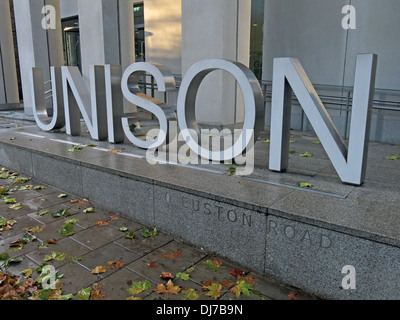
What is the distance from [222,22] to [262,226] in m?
5.34

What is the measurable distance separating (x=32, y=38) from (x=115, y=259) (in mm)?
10029

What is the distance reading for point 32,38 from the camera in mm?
11117

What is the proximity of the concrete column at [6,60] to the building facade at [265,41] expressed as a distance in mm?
5480

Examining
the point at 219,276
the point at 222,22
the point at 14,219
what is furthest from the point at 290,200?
the point at 222,22

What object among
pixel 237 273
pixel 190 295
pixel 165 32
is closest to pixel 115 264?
pixel 190 295

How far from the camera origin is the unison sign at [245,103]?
3641mm

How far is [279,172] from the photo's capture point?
4.38 m

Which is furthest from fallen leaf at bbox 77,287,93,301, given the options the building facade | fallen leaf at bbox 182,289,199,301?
the building facade

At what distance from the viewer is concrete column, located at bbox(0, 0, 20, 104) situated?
13.2 m

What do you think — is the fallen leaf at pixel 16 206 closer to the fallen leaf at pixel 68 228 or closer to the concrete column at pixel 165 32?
the fallen leaf at pixel 68 228

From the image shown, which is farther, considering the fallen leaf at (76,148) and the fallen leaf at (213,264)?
the fallen leaf at (76,148)

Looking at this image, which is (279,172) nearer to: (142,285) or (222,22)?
(142,285)

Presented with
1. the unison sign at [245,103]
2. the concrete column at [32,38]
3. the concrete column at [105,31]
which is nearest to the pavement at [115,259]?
the unison sign at [245,103]

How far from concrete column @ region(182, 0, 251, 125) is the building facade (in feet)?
0.07
